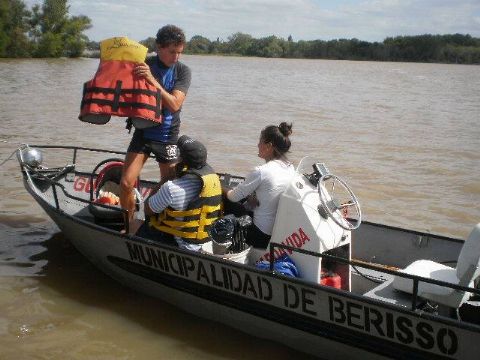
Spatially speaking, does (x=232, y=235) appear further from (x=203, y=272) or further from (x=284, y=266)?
(x=284, y=266)

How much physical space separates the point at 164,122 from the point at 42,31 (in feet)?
222

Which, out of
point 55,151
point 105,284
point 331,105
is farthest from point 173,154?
point 331,105

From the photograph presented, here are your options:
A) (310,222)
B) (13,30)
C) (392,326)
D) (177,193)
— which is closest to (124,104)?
(177,193)

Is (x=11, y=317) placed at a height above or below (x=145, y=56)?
below

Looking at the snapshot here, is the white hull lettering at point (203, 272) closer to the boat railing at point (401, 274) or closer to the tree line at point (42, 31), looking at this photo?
the boat railing at point (401, 274)

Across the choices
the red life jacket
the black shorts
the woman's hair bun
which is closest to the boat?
the woman's hair bun

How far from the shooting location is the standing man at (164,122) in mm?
5695

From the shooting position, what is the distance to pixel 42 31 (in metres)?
67.6

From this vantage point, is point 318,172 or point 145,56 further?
point 145,56

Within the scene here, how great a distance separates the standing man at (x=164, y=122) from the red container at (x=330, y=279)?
70.8 inches

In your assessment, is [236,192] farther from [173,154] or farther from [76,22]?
[76,22]

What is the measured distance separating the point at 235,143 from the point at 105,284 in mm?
9636

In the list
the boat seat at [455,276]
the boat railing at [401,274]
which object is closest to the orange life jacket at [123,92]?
the boat railing at [401,274]

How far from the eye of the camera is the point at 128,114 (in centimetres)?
557
